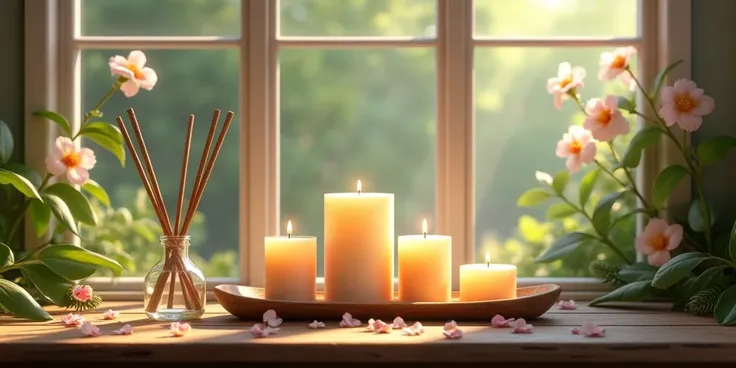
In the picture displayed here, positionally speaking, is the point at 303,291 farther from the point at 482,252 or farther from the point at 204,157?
the point at 482,252

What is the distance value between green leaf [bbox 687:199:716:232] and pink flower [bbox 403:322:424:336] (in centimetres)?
66

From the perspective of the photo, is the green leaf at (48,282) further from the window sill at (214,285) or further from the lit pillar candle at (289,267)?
the lit pillar candle at (289,267)

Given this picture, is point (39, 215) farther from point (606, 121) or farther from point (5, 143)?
point (606, 121)

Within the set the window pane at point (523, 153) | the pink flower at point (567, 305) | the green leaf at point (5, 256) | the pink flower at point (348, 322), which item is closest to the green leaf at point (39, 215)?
the green leaf at point (5, 256)

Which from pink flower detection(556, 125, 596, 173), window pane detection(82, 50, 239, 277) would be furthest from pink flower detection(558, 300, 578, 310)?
window pane detection(82, 50, 239, 277)

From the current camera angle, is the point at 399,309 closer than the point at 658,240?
Yes

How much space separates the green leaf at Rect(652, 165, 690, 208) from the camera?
1718 mm

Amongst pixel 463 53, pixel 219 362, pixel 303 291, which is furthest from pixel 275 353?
pixel 463 53

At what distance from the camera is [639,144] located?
5.66 ft

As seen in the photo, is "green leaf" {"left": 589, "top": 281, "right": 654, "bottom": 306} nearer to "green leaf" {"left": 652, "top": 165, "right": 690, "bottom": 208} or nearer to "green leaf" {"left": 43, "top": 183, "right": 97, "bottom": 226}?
"green leaf" {"left": 652, "top": 165, "right": 690, "bottom": 208}

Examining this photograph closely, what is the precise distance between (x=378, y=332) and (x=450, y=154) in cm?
57

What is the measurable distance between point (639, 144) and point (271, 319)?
2.75 ft

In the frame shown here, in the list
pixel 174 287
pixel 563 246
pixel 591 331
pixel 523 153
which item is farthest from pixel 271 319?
pixel 523 153

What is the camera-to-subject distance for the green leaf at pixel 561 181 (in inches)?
73.0
